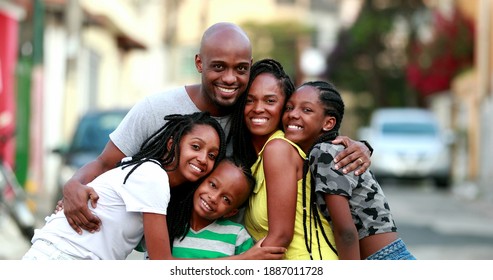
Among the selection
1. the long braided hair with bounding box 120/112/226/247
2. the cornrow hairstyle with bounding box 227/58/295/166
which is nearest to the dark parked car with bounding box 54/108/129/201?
the cornrow hairstyle with bounding box 227/58/295/166

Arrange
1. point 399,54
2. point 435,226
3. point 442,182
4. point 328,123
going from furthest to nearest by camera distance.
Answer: point 399,54 → point 442,182 → point 435,226 → point 328,123

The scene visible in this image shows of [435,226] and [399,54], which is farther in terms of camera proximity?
[399,54]

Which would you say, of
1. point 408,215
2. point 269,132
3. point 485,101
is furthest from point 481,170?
point 269,132

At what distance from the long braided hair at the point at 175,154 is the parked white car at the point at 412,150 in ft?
70.5

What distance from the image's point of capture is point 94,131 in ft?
43.7

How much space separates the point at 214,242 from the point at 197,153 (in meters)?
0.35

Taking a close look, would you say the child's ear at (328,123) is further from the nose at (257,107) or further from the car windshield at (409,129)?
the car windshield at (409,129)

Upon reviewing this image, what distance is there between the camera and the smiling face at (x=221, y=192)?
443 centimetres

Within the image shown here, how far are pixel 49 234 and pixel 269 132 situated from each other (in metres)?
0.96

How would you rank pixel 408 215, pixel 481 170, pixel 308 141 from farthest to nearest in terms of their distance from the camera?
pixel 481 170, pixel 408 215, pixel 308 141

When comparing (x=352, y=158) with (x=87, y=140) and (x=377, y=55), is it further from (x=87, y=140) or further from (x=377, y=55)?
(x=377, y=55)

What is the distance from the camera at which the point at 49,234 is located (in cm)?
447

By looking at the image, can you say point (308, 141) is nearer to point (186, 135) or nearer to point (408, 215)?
point (186, 135)

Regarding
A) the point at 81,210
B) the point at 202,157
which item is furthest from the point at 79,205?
the point at 202,157
